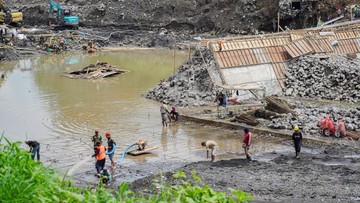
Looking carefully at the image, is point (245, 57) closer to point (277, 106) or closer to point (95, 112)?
point (277, 106)

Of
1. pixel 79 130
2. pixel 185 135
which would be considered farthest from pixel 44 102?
pixel 185 135

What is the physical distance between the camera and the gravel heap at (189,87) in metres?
29.3

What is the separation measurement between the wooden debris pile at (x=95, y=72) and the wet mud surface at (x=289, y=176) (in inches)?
774

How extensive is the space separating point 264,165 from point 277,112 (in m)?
5.92

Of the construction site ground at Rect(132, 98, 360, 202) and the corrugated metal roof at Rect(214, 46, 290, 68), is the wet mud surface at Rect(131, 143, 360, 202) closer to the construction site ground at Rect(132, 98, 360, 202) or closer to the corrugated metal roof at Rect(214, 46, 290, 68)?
the construction site ground at Rect(132, 98, 360, 202)

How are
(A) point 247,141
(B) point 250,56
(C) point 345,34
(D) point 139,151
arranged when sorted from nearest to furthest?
(A) point 247,141
(D) point 139,151
(B) point 250,56
(C) point 345,34

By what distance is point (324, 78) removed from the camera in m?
30.2

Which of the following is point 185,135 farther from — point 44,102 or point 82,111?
point 44,102

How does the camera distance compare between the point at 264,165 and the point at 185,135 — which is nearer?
the point at 264,165

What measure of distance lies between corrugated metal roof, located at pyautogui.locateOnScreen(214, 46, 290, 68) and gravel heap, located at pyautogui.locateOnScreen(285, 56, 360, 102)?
79 cm

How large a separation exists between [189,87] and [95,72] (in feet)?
34.6

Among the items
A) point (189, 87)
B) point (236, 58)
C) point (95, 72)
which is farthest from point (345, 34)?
point (95, 72)

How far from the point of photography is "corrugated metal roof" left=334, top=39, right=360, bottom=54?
1319 inches

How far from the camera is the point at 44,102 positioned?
102 ft
